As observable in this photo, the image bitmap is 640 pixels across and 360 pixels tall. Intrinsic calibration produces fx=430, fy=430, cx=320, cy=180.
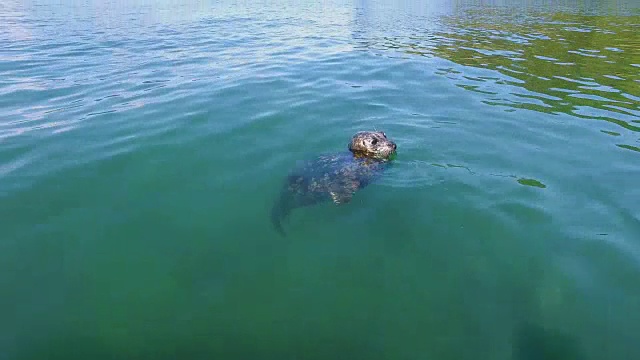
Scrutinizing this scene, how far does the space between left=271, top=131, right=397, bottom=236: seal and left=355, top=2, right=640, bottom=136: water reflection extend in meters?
7.15

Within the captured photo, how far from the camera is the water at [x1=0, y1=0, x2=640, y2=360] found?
684cm

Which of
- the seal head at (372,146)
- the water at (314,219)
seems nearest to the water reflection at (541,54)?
the water at (314,219)

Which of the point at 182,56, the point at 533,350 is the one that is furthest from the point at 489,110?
the point at 182,56

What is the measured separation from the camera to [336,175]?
1086 centimetres

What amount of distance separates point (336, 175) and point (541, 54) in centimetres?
2026

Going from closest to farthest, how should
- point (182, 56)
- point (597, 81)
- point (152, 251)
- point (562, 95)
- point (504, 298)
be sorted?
point (504, 298) → point (152, 251) → point (562, 95) → point (597, 81) → point (182, 56)

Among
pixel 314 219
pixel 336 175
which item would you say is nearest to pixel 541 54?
pixel 336 175

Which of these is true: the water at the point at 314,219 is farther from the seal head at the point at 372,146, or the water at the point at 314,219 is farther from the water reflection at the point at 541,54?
the seal head at the point at 372,146

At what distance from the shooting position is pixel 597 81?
756 inches

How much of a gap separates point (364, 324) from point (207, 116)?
1041cm

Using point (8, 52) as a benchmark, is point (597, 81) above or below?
below

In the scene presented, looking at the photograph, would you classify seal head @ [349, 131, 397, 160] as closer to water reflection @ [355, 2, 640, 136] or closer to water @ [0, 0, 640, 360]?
water @ [0, 0, 640, 360]

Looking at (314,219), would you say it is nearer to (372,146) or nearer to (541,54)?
(372,146)

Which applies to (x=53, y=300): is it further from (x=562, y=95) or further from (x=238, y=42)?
(x=238, y=42)
